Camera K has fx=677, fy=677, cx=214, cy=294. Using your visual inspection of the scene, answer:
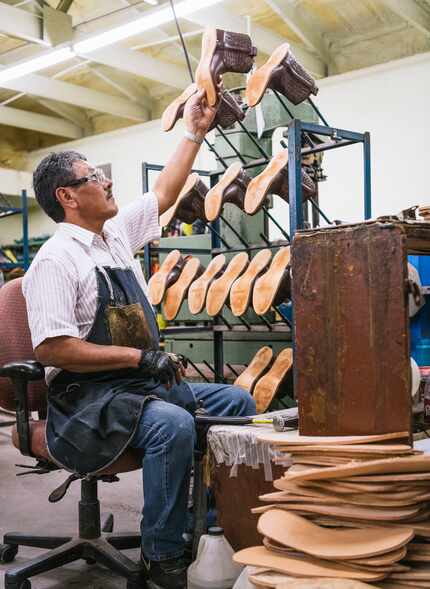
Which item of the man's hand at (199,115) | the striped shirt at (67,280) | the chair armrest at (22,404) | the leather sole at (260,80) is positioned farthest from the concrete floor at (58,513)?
the leather sole at (260,80)

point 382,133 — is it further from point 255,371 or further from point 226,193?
point 255,371

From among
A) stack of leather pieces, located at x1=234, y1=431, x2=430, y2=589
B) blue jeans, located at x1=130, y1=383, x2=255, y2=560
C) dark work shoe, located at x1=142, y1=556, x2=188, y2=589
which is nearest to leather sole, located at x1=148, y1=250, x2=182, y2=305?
blue jeans, located at x1=130, y1=383, x2=255, y2=560

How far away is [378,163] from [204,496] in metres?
4.81

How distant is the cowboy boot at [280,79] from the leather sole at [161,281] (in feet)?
3.49

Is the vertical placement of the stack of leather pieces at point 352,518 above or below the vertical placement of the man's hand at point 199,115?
below

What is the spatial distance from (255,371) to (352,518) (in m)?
2.02

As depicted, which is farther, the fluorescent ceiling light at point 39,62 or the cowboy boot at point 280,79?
the fluorescent ceiling light at point 39,62

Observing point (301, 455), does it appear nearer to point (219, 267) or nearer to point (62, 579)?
point (62, 579)

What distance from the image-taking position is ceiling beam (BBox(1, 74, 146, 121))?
766cm

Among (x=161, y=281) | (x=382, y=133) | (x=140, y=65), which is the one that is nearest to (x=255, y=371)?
(x=161, y=281)

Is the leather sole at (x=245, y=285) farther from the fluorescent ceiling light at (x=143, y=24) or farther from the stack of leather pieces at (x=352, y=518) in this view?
the fluorescent ceiling light at (x=143, y=24)

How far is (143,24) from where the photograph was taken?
16.8 feet

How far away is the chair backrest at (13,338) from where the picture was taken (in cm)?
221

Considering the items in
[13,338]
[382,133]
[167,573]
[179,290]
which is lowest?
[167,573]
